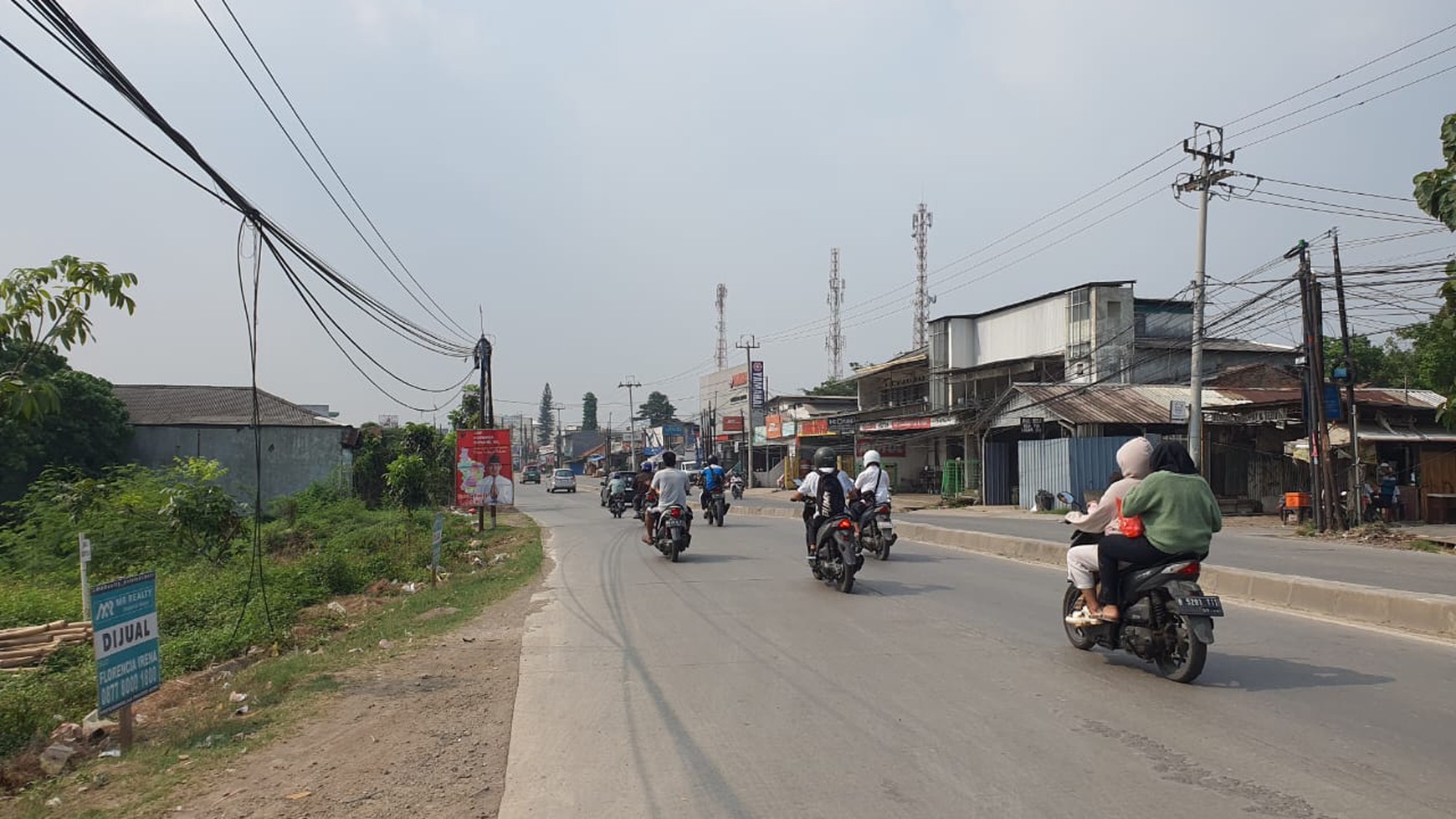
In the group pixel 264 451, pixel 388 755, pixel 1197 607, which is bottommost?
pixel 388 755

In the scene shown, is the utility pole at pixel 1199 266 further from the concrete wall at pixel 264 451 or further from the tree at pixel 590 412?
the tree at pixel 590 412

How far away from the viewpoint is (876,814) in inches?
172

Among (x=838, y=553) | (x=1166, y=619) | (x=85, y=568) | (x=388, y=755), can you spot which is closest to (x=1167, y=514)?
(x=1166, y=619)

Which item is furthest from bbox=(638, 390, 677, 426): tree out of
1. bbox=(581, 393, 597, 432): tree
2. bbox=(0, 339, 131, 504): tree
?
bbox=(0, 339, 131, 504): tree

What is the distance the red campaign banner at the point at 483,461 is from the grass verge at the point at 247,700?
477 inches

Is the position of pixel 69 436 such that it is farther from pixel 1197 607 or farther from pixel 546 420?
pixel 546 420

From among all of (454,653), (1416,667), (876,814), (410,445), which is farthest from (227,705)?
(410,445)

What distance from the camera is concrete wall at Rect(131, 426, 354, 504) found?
3688 cm

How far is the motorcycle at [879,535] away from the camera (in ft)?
49.3

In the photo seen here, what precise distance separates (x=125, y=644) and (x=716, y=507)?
63.4 feet

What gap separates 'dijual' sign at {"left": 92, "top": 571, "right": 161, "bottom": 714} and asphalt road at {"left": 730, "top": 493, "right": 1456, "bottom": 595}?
12.8m

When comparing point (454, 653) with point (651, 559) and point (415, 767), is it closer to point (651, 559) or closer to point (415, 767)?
point (415, 767)

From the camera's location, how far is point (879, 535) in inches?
600

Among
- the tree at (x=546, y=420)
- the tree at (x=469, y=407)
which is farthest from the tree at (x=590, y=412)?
the tree at (x=469, y=407)
